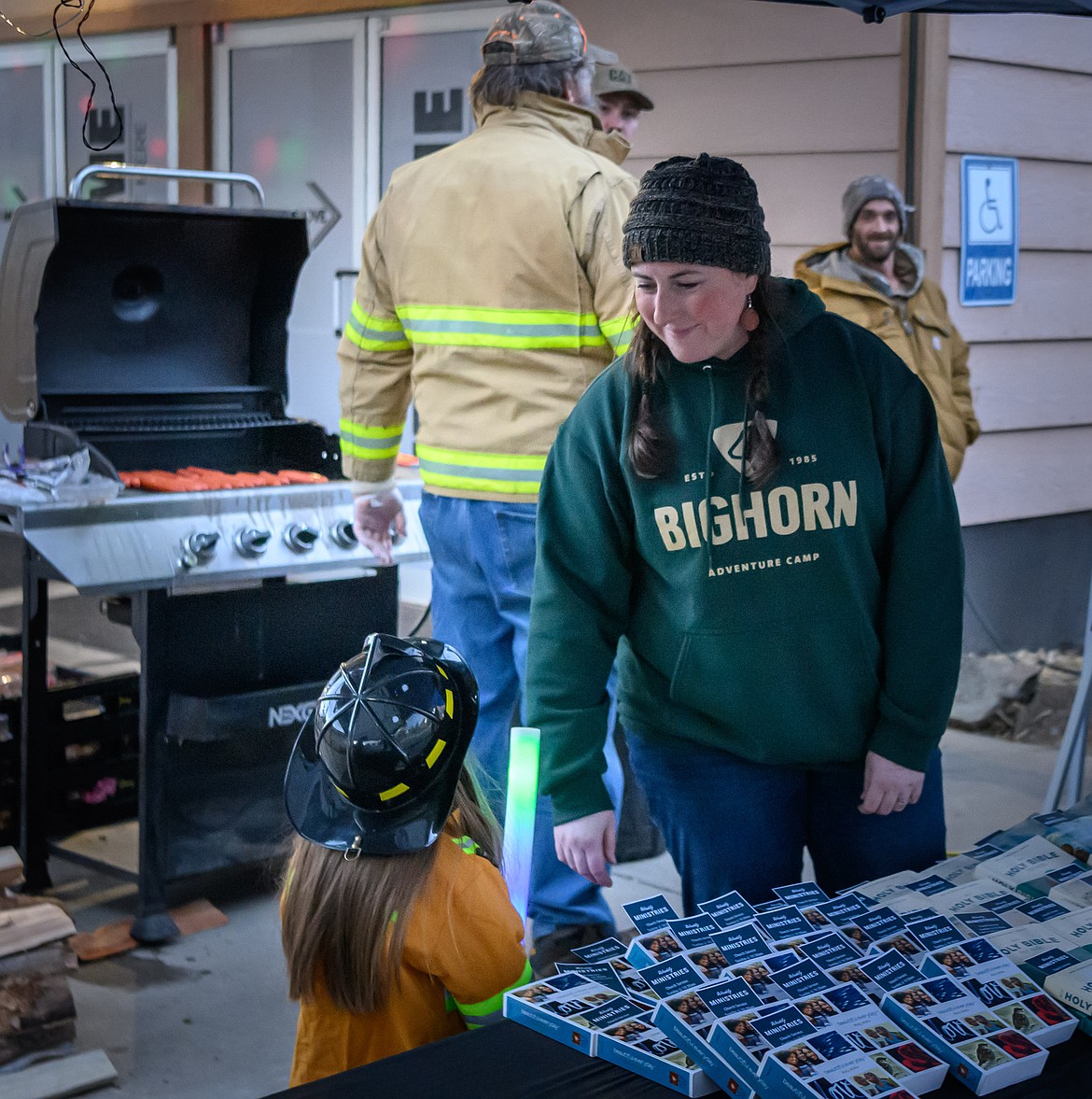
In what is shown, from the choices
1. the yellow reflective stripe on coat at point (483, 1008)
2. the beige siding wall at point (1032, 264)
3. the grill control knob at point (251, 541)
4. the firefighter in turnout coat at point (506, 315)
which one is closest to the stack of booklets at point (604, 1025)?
the yellow reflective stripe on coat at point (483, 1008)

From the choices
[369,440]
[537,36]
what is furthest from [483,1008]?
[537,36]

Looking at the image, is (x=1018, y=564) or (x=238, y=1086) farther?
(x=1018, y=564)

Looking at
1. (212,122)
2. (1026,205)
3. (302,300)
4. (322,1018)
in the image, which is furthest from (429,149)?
(322,1018)

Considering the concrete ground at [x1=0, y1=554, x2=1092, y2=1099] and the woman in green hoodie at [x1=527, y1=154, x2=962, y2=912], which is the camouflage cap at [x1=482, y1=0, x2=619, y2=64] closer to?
the woman in green hoodie at [x1=527, y1=154, x2=962, y2=912]

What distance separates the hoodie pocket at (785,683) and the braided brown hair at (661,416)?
0.21 m

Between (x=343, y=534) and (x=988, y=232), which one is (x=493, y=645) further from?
(x=988, y=232)

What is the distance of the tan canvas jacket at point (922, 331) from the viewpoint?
14.4 ft

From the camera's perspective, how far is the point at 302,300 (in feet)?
22.7

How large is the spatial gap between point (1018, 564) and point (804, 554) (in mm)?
4289

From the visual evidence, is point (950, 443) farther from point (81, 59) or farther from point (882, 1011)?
point (81, 59)

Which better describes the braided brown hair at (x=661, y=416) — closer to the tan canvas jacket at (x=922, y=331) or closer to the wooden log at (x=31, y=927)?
the wooden log at (x=31, y=927)

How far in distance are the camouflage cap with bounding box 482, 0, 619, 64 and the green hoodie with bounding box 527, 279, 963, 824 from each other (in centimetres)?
129

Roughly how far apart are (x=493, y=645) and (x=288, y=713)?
0.78 metres

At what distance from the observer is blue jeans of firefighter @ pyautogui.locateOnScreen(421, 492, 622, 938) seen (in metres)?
2.90
